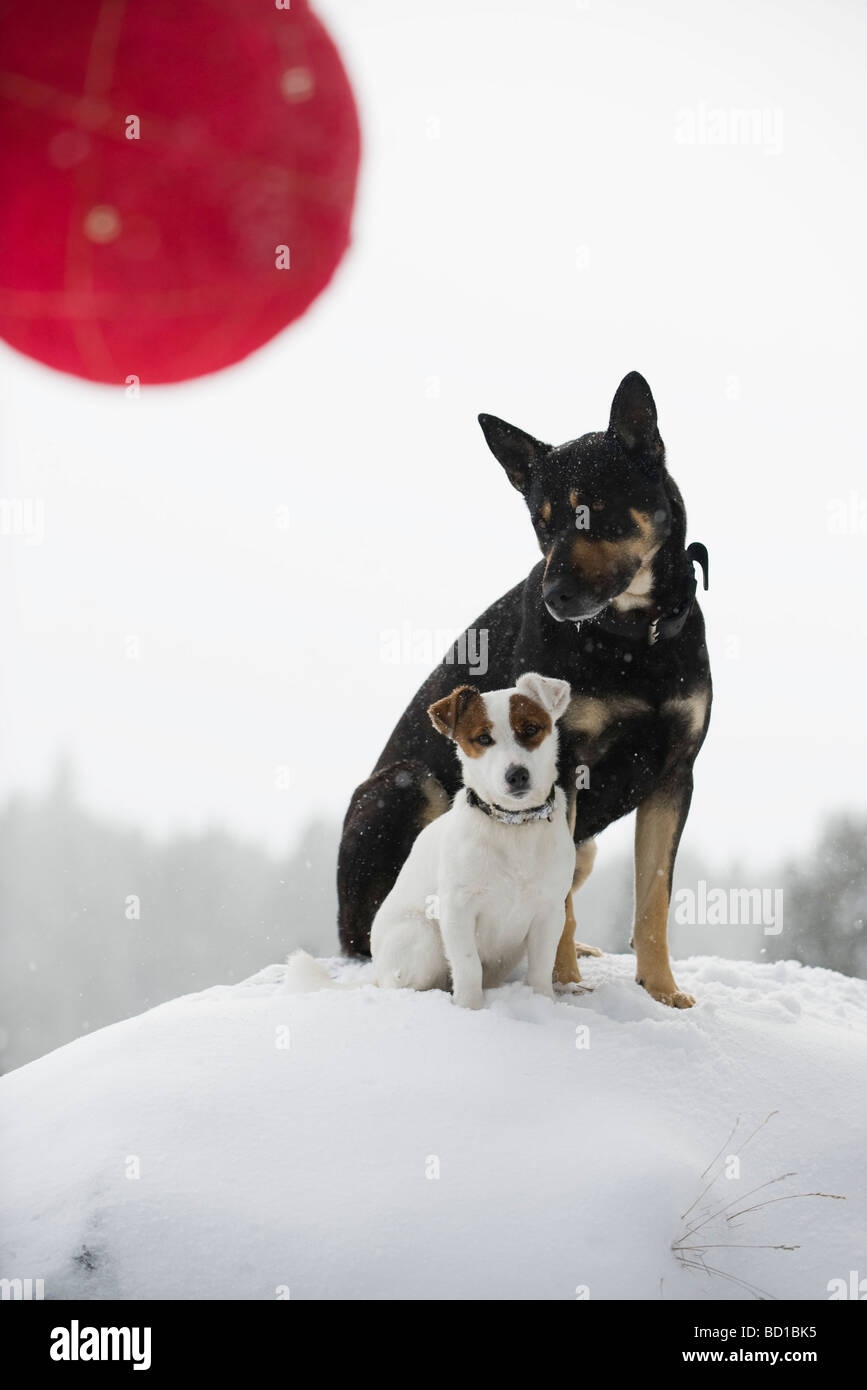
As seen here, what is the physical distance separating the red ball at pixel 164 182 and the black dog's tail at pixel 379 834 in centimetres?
249

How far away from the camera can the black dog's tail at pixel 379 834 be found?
414 centimetres

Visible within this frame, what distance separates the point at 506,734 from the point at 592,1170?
1340 millimetres

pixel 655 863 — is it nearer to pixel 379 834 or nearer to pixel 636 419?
pixel 379 834

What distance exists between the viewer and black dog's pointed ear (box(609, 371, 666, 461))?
3.52 m

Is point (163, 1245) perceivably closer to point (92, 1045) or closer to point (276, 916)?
point (92, 1045)

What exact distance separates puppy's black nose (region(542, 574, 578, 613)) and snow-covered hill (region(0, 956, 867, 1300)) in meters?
1.34

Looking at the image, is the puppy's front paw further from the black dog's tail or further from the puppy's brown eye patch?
the puppy's brown eye patch

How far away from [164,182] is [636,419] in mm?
2060

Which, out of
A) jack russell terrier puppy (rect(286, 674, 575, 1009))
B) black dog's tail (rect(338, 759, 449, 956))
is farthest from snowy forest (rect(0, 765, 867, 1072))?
jack russell terrier puppy (rect(286, 674, 575, 1009))

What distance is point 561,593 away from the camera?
3322 millimetres
